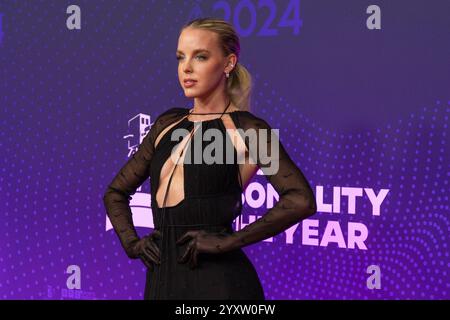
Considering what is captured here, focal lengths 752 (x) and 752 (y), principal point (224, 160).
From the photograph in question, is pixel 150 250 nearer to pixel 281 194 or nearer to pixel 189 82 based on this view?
pixel 281 194

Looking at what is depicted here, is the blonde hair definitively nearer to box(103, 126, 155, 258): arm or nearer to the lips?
the lips

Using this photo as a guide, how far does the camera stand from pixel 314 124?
11.7 ft

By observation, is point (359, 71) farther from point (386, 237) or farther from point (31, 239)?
point (31, 239)

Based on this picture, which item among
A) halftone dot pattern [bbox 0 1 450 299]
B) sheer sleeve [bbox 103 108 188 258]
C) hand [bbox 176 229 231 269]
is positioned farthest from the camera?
halftone dot pattern [bbox 0 1 450 299]

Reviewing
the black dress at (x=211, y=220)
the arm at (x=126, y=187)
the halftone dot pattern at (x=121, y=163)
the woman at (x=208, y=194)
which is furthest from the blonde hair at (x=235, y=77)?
the halftone dot pattern at (x=121, y=163)

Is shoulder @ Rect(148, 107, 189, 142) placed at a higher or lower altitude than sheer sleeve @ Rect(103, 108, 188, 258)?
higher

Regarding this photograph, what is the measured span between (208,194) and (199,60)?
16.6 inches

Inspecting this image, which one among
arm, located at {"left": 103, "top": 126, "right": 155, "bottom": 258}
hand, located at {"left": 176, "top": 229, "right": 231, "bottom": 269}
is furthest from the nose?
hand, located at {"left": 176, "top": 229, "right": 231, "bottom": 269}

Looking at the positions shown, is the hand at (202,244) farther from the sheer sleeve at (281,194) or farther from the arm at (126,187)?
the arm at (126,187)

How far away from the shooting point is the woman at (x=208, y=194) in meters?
2.23

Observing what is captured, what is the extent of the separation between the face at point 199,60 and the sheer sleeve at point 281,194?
216 mm

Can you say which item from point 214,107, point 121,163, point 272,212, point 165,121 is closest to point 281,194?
point 272,212

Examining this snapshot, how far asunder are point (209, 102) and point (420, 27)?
138cm

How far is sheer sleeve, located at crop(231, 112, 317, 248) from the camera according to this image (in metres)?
2.21
